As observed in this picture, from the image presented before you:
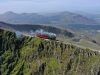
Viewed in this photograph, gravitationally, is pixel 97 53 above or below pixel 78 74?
above

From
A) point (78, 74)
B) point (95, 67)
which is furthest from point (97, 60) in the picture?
point (78, 74)

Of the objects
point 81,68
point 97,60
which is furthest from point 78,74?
point 97,60

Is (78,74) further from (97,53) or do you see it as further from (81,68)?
(97,53)

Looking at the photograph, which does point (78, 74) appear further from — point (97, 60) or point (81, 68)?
point (97, 60)
